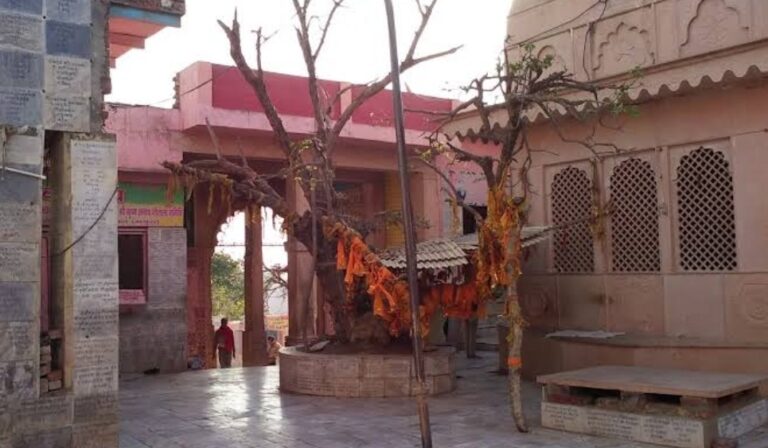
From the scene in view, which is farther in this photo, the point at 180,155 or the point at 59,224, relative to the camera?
the point at 180,155

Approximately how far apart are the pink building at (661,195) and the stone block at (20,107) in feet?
23.2

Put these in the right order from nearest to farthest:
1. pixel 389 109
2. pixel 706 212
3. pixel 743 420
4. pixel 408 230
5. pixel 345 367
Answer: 1. pixel 408 230
2. pixel 743 420
3. pixel 706 212
4. pixel 345 367
5. pixel 389 109

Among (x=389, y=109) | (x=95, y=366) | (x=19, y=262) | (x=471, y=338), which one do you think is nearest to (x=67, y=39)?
(x=19, y=262)

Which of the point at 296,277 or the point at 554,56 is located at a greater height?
the point at 554,56

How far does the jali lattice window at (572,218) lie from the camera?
12289 mm

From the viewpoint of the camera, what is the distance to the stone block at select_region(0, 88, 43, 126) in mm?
7367

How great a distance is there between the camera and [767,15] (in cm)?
1027

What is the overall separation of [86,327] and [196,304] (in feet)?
53.6

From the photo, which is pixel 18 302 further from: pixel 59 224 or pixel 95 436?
pixel 95 436

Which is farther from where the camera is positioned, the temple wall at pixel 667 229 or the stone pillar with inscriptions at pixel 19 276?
the temple wall at pixel 667 229

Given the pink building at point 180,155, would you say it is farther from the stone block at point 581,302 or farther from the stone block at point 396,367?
the stone block at point 581,302

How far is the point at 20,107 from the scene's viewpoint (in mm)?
7453

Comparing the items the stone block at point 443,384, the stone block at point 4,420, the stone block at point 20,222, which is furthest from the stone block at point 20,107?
the stone block at point 443,384

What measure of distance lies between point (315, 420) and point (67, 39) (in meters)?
5.07
